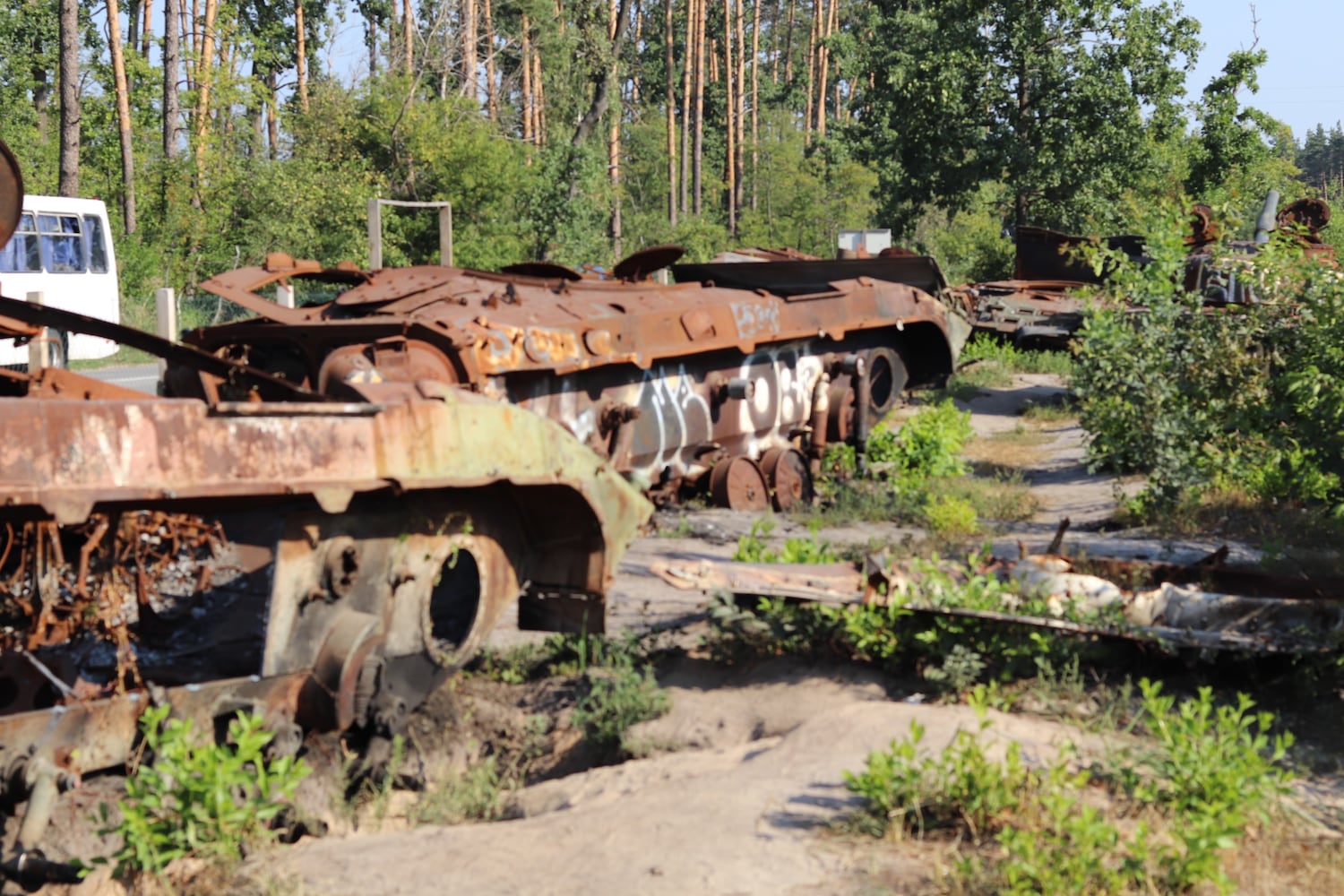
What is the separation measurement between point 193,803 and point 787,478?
792 cm

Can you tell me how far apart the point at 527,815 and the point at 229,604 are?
200 cm

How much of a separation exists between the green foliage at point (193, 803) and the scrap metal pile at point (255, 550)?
0.22m

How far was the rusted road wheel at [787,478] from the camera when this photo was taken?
12086 mm

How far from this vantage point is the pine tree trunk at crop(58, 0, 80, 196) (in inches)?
928

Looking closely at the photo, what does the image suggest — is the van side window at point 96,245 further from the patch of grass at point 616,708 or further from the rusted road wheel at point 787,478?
the patch of grass at point 616,708

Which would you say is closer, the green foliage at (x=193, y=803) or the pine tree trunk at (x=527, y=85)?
the green foliage at (x=193, y=803)

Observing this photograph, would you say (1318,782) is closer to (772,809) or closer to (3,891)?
(772,809)

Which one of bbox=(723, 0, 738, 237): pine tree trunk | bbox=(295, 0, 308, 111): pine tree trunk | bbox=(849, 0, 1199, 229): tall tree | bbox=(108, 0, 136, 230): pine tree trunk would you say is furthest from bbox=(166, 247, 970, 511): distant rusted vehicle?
bbox=(723, 0, 738, 237): pine tree trunk

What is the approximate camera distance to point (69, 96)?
24.1 metres

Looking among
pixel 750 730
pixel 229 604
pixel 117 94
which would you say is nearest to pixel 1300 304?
pixel 750 730

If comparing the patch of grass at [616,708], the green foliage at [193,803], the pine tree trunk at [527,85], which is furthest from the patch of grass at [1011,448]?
the pine tree trunk at [527,85]

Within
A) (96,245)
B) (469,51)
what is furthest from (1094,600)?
(469,51)

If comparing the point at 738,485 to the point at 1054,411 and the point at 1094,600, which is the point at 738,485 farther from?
the point at 1054,411

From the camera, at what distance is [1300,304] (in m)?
9.80
